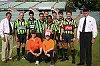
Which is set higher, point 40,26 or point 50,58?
point 40,26

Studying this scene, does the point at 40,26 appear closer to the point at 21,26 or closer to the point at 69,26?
the point at 21,26

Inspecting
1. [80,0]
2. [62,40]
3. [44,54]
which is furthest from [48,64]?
[80,0]

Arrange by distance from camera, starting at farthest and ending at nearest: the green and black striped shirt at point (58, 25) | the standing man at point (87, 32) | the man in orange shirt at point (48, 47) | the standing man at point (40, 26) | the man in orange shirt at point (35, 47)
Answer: the green and black striped shirt at point (58, 25) → the standing man at point (40, 26) → the man in orange shirt at point (35, 47) → the man in orange shirt at point (48, 47) → the standing man at point (87, 32)

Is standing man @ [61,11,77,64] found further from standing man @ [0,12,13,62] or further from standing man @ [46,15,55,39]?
standing man @ [0,12,13,62]

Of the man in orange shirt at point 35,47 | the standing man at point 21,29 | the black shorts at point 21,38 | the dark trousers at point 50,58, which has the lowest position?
Result: the dark trousers at point 50,58

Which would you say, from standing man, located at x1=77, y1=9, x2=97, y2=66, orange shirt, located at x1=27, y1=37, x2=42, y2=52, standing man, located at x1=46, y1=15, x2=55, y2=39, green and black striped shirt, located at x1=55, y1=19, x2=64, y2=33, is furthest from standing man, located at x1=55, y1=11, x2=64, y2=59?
standing man, located at x1=77, y1=9, x2=97, y2=66

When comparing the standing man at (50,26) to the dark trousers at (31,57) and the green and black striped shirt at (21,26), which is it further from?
the dark trousers at (31,57)

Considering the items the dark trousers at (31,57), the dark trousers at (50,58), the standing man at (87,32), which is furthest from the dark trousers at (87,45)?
the dark trousers at (31,57)

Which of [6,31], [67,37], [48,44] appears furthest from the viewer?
[67,37]

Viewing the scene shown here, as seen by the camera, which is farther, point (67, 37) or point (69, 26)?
point (67, 37)

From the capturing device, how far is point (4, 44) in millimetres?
10250

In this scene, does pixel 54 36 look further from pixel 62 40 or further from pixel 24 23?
pixel 24 23

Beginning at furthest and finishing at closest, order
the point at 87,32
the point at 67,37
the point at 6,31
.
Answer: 1. the point at 67,37
2. the point at 6,31
3. the point at 87,32

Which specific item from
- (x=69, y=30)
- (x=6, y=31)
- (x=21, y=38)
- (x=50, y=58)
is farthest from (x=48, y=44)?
(x=6, y=31)
